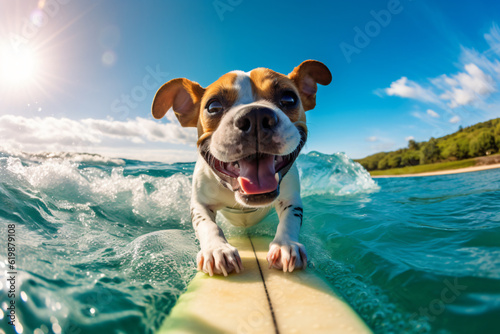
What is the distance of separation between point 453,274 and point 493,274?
0.79 feet

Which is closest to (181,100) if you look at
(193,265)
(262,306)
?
(193,265)

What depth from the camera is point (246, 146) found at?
212 cm

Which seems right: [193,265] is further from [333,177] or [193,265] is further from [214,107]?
[333,177]

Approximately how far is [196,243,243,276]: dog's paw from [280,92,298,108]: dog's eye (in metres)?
1.58

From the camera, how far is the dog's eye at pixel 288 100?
2.69m

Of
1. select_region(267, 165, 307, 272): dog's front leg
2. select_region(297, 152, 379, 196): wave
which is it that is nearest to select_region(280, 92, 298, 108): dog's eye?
select_region(267, 165, 307, 272): dog's front leg

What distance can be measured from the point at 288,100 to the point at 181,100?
4.55 feet

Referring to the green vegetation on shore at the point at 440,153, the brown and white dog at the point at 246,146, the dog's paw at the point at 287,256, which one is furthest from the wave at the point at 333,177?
the green vegetation on shore at the point at 440,153

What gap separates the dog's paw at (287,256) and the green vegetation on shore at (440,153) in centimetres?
3095

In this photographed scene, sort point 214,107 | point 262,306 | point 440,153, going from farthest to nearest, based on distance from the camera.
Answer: point 440,153 < point 214,107 < point 262,306

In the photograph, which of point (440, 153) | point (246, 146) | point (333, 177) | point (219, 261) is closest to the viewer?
point (219, 261)

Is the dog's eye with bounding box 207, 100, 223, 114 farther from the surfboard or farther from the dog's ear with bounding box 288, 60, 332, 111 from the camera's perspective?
the surfboard

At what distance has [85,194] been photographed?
616 centimetres

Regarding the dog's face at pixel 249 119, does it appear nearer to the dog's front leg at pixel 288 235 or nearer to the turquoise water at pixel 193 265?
the dog's front leg at pixel 288 235
